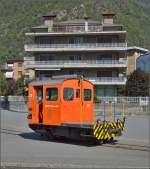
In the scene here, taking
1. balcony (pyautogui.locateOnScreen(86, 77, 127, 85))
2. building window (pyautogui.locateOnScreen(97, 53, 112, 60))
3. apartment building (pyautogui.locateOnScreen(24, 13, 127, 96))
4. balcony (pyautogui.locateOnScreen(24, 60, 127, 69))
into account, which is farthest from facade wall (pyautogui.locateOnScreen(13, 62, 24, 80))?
balcony (pyautogui.locateOnScreen(86, 77, 127, 85))

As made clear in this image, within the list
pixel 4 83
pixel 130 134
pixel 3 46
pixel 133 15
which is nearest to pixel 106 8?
pixel 133 15

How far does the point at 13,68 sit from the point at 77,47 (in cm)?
5479

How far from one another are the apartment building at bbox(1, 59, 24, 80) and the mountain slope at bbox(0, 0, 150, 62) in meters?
17.1

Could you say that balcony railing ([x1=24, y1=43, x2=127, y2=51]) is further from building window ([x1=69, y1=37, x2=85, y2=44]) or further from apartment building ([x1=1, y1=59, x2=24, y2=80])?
apartment building ([x1=1, y1=59, x2=24, y2=80])

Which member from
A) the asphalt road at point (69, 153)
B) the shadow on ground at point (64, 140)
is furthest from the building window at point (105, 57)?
the asphalt road at point (69, 153)

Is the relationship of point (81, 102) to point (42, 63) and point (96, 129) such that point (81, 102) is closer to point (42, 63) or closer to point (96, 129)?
point (96, 129)

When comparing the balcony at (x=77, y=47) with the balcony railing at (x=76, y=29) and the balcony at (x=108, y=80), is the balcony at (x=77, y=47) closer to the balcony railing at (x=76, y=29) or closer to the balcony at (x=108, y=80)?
the balcony railing at (x=76, y=29)

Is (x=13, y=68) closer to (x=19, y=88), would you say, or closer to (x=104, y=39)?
(x=19, y=88)

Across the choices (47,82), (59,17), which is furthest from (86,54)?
(59,17)

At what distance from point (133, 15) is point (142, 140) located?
464 feet

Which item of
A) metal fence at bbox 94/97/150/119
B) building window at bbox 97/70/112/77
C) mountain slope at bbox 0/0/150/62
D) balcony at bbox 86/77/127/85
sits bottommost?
metal fence at bbox 94/97/150/119

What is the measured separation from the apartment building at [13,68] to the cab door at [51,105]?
101 metres

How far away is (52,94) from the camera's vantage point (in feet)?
71.3

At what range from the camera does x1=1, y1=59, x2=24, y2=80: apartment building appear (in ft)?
410
